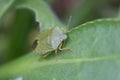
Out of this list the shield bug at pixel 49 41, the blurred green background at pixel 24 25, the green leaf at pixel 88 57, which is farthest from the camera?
the blurred green background at pixel 24 25

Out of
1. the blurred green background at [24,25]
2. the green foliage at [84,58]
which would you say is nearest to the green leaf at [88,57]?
the green foliage at [84,58]

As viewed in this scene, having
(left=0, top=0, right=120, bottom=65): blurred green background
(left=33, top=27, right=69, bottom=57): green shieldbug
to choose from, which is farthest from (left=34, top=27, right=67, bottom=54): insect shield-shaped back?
(left=0, top=0, right=120, bottom=65): blurred green background

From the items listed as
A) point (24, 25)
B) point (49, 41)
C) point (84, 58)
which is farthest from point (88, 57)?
point (24, 25)

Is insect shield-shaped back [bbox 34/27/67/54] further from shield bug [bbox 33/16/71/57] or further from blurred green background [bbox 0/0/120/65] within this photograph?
blurred green background [bbox 0/0/120/65]

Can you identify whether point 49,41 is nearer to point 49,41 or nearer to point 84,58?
point 49,41

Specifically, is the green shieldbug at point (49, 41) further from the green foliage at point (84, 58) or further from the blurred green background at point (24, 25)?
the blurred green background at point (24, 25)

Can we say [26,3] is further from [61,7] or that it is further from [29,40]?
[61,7]
